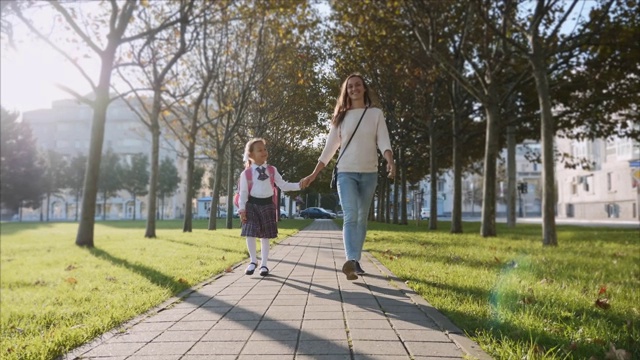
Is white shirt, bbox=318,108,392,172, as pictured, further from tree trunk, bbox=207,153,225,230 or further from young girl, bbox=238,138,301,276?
tree trunk, bbox=207,153,225,230

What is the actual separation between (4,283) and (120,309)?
4.70 meters

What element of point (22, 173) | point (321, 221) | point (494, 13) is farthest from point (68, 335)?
point (22, 173)

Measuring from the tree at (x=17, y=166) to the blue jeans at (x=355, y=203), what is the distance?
57.5 meters

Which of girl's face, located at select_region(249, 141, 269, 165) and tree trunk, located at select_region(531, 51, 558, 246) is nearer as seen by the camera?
girl's face, located at select_region(249, 141, 269, 165)

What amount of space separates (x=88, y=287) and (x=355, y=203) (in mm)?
4035

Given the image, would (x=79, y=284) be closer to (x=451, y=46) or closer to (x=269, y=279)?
(x=269, y=279)

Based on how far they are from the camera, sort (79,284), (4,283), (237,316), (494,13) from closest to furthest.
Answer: (237,316) → (79,284) → (4,283) → (494,13)

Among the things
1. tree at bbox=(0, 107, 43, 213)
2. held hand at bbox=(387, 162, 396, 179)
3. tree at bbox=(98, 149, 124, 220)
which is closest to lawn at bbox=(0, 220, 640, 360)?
held hand at bbox=(387, 162, 396, 179)

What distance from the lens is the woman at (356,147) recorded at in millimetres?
3793

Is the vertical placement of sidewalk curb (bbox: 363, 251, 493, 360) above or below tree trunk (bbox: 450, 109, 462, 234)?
below

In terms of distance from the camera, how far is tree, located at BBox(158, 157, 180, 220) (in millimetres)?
68738

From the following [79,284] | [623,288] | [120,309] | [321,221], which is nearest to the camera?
[321,221]

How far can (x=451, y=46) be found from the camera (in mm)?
19062

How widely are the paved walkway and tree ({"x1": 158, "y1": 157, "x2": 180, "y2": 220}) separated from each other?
217ft
